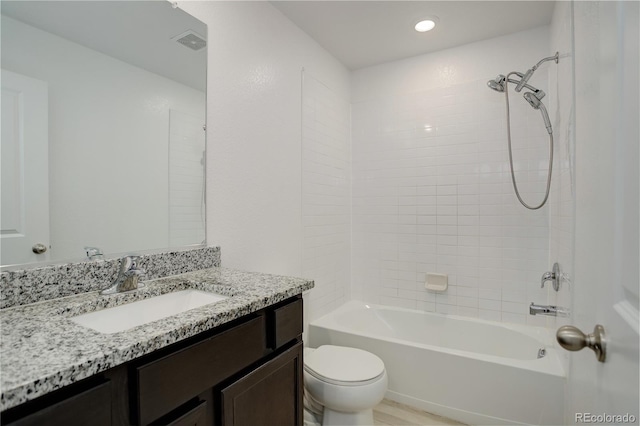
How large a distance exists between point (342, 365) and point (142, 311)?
1.09 meters

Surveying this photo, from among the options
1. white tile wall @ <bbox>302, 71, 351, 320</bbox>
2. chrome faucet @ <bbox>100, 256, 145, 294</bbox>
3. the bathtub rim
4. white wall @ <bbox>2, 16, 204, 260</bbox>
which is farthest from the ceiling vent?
A: the bathtub rim

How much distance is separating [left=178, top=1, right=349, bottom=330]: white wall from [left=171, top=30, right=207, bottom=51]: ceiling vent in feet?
0.18

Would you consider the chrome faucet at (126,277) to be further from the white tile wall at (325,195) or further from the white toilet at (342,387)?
the white tile wall at (325,195)

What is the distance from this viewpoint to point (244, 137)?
1.76m

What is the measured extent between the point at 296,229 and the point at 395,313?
115 centimetres

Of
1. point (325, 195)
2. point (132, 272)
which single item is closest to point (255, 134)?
point (325, 195)

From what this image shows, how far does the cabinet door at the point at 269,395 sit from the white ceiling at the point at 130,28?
4.07 feet

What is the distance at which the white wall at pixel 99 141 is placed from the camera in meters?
1.03

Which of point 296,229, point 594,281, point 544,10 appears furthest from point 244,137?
point 544,10

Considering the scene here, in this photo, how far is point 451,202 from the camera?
250 cm


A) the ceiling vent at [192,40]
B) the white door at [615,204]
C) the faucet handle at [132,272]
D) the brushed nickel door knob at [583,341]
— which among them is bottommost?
the brushed nickel door knob at [583,341]

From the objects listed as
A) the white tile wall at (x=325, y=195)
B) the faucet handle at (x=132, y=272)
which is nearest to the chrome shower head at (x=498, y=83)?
the white tile wall at (x=325, y=195)

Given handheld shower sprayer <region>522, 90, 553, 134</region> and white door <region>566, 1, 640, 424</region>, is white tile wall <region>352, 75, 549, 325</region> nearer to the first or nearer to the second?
handheld shower sprayer <region>522, 90, 553, 134</region>

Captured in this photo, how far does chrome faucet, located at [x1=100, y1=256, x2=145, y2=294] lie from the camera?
1099 mm
